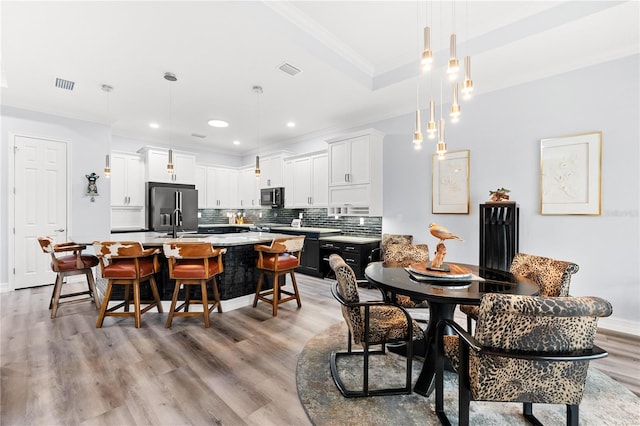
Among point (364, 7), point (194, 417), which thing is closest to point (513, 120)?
point (364, 7)

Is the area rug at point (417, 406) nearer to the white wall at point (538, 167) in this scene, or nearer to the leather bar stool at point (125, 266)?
the white wall at point (538, 167)

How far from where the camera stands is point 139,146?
6699 mm

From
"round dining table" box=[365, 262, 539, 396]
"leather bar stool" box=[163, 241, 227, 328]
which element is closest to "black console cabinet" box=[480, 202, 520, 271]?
"round dining table" box=[365, 262, 539, 396]

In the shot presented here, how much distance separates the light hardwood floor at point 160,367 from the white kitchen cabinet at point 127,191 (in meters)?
2.90

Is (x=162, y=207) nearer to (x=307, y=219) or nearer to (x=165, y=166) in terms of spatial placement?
(x=165, y=166)

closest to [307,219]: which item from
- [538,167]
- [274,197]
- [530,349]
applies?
[274,197]

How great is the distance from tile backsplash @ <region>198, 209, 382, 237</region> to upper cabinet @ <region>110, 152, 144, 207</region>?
1.71m

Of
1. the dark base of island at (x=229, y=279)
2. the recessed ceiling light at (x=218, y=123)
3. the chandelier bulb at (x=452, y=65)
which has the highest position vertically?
the recessed ceiling light at (x=218, y=123)

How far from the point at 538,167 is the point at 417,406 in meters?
3.20

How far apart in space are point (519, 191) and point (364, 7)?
2875mm

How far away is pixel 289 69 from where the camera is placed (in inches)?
137

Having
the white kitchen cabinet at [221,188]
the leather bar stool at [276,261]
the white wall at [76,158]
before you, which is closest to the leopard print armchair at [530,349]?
the leather bar stool at [276,261]

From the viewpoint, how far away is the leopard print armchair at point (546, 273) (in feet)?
6.69

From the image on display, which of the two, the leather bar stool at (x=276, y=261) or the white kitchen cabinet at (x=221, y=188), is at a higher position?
the white kitchen cabinet at (x=221, y=188)
